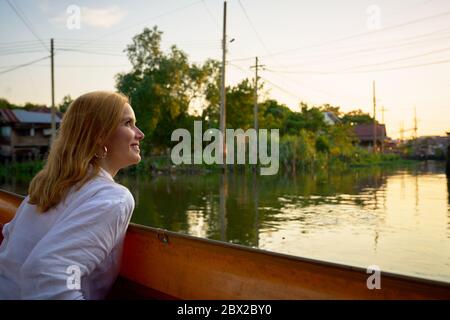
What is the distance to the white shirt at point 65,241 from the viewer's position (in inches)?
54.0

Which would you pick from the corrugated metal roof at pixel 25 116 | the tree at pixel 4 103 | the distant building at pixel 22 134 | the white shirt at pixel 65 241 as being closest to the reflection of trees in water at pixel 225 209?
the white shirt at pixel 65 241

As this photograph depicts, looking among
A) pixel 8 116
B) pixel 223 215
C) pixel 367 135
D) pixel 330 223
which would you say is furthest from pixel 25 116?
pixel 367 135

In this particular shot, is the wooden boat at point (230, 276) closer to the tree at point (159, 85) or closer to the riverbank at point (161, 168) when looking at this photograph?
the riverbank at point (161, 168)

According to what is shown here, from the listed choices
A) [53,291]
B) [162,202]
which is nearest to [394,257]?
[53,291]

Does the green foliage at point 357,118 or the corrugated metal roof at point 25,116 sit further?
the green foliage at point 357,118

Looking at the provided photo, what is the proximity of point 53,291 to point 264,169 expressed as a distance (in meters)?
28.2

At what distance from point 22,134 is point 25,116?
6.20 feet

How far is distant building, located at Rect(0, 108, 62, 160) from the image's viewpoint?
38.7 metres

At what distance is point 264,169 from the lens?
29.4 metres

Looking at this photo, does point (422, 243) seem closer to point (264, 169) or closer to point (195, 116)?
point (264, 169)

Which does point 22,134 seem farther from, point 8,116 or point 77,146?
point 77,146

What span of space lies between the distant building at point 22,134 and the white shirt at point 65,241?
Answer: 3840 cm

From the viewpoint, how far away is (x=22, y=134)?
40406mm
